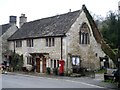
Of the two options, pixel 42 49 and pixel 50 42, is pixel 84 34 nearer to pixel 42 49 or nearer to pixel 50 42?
pixel 50 42

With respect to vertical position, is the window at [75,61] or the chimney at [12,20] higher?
the chimney at [12,20]

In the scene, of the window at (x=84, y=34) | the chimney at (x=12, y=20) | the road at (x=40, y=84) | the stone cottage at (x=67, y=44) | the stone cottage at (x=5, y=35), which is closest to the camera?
the road at (x=40, y=84)

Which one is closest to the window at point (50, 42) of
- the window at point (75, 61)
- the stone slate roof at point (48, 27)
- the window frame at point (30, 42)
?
the stone slate roof at point (48, 27)

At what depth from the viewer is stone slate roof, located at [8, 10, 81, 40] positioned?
41.7 metres

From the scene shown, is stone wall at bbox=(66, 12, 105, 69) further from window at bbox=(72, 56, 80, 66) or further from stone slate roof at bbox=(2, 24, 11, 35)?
stone slate roof at bbox=(2, 24, 11, 35)

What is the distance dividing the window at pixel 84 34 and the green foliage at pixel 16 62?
1154 centimetres

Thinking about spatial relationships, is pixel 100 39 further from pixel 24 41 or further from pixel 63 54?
pixel 24 41

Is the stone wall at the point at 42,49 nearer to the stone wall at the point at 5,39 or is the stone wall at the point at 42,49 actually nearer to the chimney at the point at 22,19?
the stone wall at the point at 5,39

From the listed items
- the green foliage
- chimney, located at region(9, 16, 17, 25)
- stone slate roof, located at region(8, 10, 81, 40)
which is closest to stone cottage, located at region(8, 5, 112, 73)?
stone slate roof, located at region(8, 10, 81, 40)

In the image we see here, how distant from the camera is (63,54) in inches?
1597

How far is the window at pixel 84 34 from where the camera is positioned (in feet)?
137

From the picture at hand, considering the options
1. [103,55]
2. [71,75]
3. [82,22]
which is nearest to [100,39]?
[103,55]

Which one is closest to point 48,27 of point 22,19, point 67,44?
point 67,44

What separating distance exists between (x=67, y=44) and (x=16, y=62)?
13.2 metres
